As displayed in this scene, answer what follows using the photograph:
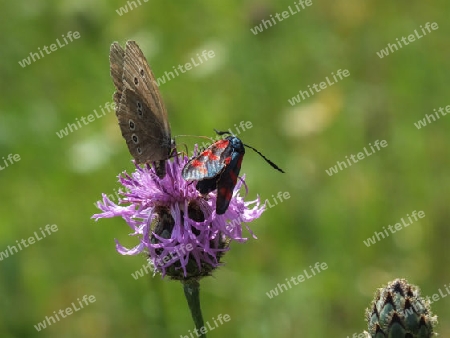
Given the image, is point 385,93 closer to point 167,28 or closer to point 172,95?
point 172,95

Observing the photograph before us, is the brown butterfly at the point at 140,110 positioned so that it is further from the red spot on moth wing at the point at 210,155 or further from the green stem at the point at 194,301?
the green stem at the point at 194,301

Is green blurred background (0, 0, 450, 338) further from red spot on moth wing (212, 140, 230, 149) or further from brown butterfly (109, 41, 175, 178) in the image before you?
red spot on moth wing (212, 140, 230, 149)

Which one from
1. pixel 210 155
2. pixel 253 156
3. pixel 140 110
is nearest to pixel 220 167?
pixel 210 155

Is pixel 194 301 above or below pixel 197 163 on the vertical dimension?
below

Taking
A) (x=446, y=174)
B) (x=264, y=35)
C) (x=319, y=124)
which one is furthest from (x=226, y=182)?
(x=264, y=35)

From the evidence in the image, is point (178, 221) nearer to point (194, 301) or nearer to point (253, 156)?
point (194, 301)

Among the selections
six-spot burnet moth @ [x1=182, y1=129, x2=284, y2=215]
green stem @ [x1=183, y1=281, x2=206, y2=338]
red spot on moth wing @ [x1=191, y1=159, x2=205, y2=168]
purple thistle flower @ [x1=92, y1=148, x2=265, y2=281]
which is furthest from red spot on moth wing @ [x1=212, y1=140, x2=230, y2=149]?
green stem @ [x1=183, y1=281, x2=206, y2=338]

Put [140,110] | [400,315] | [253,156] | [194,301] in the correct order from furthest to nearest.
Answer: [253,156]
[140,110]
[194,301]
[400,315]
